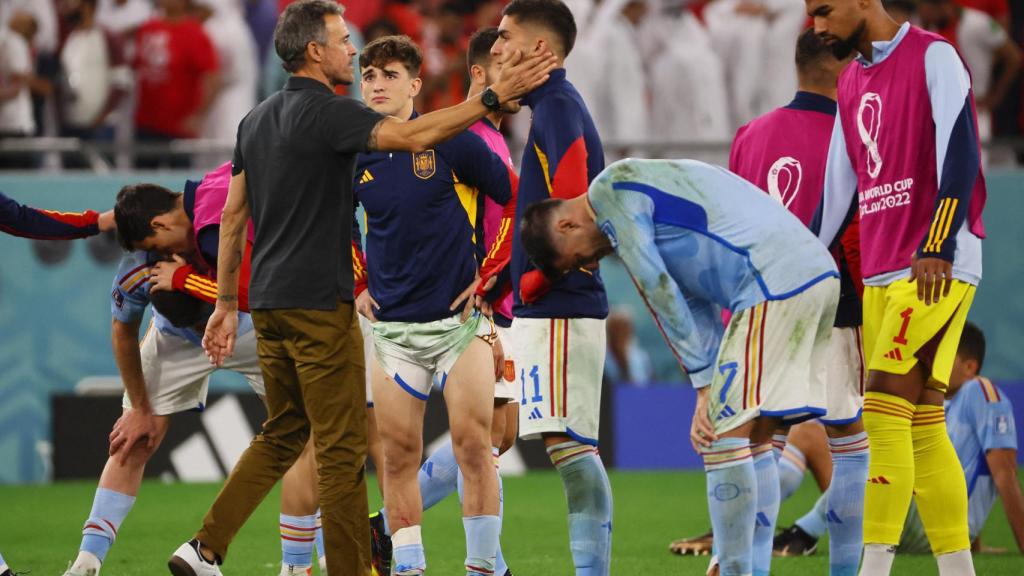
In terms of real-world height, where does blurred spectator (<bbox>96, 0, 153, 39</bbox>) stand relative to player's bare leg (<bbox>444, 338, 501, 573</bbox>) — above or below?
A: above

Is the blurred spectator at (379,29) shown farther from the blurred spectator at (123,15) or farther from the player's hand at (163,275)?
the player's hand at (163,275)

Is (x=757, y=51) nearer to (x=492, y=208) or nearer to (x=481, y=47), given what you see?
(x=481, y=47)

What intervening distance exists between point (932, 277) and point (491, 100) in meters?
1.76

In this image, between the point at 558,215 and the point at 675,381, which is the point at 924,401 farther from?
the point at 675,381

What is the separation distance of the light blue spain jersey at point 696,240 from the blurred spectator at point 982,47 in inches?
349

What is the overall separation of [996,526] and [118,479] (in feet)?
17.4

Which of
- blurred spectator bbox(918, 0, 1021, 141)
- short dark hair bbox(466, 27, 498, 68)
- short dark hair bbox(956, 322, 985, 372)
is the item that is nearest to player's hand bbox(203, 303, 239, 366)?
short dark hair bbox(466, 27, 498, 68)

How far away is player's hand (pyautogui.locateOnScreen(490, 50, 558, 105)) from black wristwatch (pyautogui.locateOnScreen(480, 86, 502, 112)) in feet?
0.07

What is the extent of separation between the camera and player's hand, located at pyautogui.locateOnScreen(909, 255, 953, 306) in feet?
17.8

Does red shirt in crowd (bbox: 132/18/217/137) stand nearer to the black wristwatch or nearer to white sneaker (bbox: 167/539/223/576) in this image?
white sneaker (bbox: 167/539/223/576)

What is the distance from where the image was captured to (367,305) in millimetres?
6477

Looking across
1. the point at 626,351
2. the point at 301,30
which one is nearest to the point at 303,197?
the point at 301,30

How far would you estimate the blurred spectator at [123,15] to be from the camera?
43.8ft

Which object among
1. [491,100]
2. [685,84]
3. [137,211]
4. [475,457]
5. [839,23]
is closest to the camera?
[491,100]
